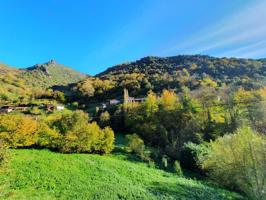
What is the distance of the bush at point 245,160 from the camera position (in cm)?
1758

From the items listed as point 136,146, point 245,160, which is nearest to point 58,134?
point 136,146

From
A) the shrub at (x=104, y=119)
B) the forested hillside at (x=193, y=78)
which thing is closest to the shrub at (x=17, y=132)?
the shrub at (x=104, y=119)

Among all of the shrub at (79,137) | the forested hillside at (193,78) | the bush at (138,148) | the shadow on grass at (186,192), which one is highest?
the forested hillside at (193,78)

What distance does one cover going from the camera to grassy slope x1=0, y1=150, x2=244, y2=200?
15.9 m

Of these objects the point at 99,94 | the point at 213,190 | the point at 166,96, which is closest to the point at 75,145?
the point at 213,190

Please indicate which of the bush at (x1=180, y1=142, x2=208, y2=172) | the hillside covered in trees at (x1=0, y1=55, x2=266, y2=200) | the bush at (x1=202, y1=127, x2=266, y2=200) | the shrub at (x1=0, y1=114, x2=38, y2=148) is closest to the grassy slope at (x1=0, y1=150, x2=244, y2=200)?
the hillside covered in trees at (x1=0, y1=55, x2=266, y2=200)

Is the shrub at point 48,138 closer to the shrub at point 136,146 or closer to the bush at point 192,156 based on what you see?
the shrub at point 136,146

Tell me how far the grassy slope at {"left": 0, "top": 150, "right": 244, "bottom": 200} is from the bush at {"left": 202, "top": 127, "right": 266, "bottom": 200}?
8.82ft

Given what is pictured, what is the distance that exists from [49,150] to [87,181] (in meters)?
9.70

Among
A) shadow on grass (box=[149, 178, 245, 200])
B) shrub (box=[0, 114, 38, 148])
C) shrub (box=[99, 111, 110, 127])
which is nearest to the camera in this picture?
shadow on grass (box=[149, 178, 245, 200])

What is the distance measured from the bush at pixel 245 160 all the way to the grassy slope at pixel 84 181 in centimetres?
269

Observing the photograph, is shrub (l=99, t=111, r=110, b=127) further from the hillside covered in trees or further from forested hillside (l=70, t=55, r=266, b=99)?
forested hillside (l=70, t=55, r=266, b=99)

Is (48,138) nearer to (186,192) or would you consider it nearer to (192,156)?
(186,192)

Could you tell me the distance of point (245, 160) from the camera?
1850 cm
